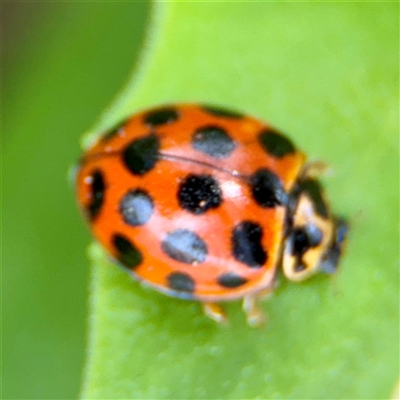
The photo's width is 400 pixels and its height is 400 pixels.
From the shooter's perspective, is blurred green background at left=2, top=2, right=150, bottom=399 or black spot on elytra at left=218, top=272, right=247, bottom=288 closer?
black spot on elytra at left=218, top=272, right=247, bottom=288

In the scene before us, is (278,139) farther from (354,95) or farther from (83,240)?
(83,240)

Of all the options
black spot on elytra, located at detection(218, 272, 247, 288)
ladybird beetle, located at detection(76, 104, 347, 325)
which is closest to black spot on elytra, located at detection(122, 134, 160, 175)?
ladybird beetle, located at detection(76, 104, 347, 325)

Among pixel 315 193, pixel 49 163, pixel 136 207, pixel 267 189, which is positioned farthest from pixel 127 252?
pixel 49 163

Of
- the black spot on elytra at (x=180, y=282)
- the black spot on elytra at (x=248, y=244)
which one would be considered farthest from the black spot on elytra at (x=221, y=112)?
the black spot on elytra at (x=180, y=282)

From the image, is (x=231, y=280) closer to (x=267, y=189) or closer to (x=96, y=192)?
(x=267, y=189)

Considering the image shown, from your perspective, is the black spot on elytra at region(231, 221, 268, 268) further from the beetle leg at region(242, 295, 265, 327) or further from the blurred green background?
the blurred green background

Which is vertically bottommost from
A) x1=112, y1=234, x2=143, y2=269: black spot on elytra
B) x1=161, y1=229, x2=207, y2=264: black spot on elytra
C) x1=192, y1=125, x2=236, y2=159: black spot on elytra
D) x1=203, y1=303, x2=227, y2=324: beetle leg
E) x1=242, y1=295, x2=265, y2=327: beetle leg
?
x1=203, y1=303, x2=227, y2=324: beetle leg

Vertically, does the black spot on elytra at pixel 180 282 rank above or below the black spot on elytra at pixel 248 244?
below

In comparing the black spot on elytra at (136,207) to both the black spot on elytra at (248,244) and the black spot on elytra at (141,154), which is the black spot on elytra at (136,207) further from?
the black spot on elytra at (248,244)
